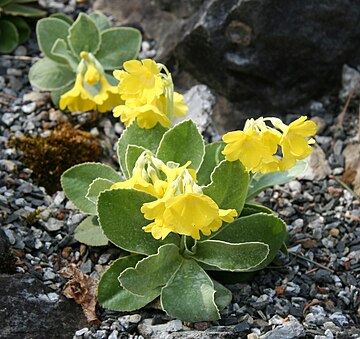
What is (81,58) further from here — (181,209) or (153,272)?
(181,209)

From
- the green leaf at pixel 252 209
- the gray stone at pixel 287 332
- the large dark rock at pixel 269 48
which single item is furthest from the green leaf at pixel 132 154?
the large dark rock at pixel 269 48

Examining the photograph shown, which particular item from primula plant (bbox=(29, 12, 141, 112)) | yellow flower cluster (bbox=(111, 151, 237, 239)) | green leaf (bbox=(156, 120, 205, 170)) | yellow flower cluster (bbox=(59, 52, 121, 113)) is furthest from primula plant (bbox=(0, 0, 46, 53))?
yellow flower cluster (bbox=(111, 151, 237, 239))

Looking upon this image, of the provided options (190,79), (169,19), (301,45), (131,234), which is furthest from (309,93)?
(131,234)

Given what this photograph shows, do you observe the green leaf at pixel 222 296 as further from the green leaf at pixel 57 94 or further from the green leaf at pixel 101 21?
the green leaf at pixel 101 21

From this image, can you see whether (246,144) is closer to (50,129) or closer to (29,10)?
(50,129)

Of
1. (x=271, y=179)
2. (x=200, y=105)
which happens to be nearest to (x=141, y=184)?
(x=271, y=179)
